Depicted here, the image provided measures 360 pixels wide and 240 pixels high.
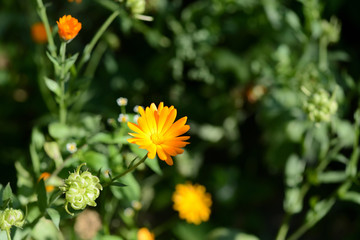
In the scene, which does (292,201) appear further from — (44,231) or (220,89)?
(44,231)

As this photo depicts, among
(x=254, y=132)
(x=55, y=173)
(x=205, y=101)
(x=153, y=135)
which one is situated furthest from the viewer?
(x=254, y=132)

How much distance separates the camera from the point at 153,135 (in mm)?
1255

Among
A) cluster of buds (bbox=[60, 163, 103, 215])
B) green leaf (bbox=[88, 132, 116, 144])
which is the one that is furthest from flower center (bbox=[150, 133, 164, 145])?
green leaf (bbox=[88, 132, 116, 144])

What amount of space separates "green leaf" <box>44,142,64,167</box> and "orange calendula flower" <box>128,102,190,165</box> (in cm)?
53

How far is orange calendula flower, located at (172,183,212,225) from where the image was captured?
220 centimetres

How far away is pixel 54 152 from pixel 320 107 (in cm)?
105

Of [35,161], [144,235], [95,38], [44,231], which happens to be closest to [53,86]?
[95,38]

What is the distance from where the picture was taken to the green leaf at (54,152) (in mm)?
1644

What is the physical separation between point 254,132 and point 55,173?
1692 mm

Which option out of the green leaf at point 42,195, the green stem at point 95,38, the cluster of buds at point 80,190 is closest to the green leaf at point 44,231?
the green leaf at point 42,195

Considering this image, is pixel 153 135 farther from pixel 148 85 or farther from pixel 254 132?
pixel 254 132

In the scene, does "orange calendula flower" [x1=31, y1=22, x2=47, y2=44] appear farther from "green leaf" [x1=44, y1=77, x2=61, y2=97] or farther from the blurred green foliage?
"green leaf" [x1=44, y1=77, x2=61, y2=97]

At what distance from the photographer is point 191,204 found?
7.38 feet

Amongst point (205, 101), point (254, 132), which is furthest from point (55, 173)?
point (254, 132)
